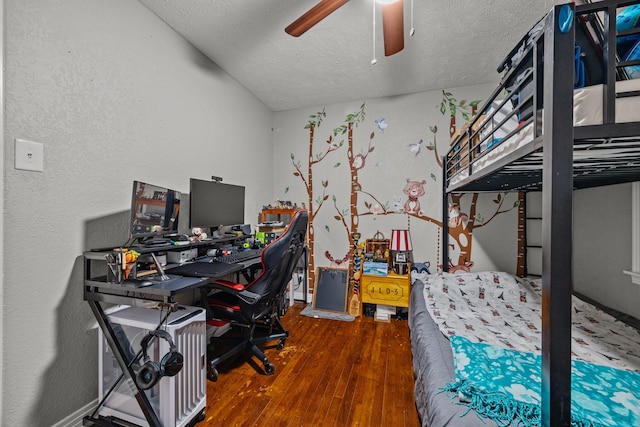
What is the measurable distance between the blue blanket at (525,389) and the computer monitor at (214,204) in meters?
1.87

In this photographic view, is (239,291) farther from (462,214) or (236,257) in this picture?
(462,214)

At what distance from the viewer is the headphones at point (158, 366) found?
44.2 inches

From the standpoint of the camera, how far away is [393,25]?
1409 mm

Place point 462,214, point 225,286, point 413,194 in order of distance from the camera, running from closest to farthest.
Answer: point 225,286 → point 462,214 → point 413,194

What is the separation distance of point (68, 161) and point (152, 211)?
1.45ft

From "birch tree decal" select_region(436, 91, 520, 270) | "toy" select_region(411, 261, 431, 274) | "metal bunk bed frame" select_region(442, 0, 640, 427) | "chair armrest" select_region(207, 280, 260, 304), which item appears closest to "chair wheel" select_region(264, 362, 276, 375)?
"chair armrest" select_region(207, 280, 260, 304)

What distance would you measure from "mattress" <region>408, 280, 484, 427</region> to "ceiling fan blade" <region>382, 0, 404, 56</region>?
179cm

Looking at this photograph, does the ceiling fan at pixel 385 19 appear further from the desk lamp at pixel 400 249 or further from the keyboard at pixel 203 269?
the desk lamp at pixel 400 249

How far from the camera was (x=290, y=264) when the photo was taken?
1.94m

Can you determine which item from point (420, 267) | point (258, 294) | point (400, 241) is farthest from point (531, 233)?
point (258, 294)

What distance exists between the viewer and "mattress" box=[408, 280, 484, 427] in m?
0.99

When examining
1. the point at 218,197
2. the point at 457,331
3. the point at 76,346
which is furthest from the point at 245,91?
the point at 457,331

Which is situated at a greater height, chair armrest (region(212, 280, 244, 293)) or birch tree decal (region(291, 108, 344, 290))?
birch tree decal (region(291, 108, 344, 290))

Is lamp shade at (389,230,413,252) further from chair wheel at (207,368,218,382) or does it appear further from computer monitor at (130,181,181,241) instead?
computer monitor at (130,181,181,241)
